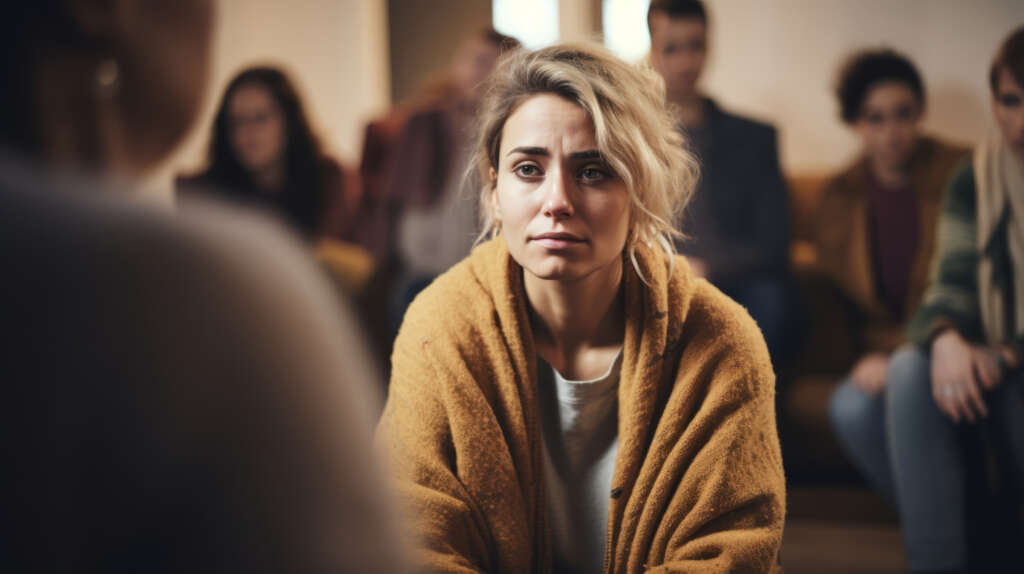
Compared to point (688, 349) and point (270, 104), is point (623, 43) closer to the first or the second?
point (688, 349)

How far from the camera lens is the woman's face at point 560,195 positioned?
→ 57 cm

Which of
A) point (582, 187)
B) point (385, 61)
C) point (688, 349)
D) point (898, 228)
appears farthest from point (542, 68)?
point (385, 61)

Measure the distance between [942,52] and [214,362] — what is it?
3.18ft

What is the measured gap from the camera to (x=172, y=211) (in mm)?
265

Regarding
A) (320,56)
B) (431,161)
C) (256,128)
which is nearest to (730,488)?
(256,128)

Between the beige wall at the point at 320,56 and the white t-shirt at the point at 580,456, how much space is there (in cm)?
50

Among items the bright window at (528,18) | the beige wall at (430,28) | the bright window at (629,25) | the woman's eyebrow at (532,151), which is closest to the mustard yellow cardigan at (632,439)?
the woman's eyebrow at (532,151)

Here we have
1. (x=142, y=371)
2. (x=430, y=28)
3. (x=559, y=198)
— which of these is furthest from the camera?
(x=430, y=28)

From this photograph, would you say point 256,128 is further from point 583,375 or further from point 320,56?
point 320,56

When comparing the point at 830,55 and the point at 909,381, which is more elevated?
the point at 830,55

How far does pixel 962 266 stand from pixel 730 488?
490 mm

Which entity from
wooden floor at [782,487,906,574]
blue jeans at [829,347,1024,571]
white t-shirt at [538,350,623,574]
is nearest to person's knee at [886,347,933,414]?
blue jeans at [829,347,1024,571]

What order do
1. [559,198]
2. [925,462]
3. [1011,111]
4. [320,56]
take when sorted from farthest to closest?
1. [320,56]
2. [925,462]
3. [1011,111]
4. [559,198]

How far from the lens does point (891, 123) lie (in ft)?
3.45
